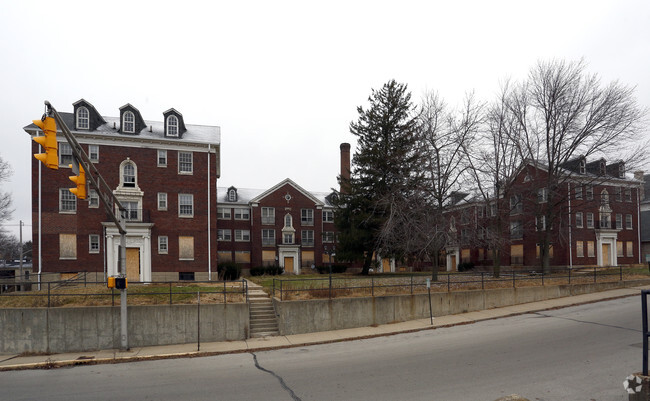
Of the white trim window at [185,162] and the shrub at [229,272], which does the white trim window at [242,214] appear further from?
the white trim window at [185,162]

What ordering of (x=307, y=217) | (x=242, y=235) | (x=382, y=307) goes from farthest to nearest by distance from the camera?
(x=307, y=217) → (x=242, y=235) → (x=382, y=307)

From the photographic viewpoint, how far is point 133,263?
33094 millimetres

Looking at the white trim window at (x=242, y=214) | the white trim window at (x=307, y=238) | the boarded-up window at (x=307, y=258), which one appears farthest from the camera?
the white trim window at (x=307, y=238)

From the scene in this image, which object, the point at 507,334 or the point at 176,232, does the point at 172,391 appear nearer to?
the point at 507,334

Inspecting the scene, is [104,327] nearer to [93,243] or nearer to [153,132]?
[93,243]

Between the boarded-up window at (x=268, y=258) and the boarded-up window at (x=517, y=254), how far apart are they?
88.7ft

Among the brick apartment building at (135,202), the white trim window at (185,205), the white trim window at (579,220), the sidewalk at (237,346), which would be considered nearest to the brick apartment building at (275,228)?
the brick apartment building at (135,202)

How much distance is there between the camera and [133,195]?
109 feet

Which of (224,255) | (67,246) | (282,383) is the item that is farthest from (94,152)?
(282,383)

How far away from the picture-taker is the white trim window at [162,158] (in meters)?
34.2

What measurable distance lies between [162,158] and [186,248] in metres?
7.60

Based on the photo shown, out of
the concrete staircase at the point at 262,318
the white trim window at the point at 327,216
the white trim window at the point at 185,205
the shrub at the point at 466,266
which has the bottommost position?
the shrub at the point at 466,266

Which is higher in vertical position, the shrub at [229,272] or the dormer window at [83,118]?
the dormer window at [83,118]

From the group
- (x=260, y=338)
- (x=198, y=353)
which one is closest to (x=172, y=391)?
(x=198, y=353)
